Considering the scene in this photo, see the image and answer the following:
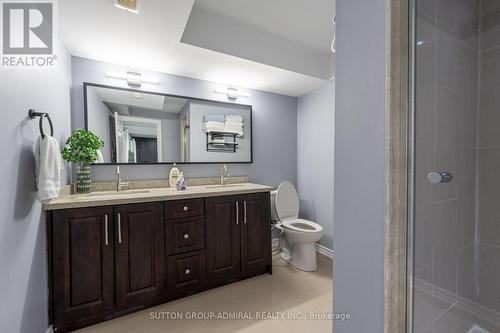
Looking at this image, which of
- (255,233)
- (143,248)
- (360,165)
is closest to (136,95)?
(143,248)

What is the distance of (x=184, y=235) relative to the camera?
1.80m

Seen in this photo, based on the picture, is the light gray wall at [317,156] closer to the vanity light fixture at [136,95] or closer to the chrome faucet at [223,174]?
the chrome faucet at [223,174]

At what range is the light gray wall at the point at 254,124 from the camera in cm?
197

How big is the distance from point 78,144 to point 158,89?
96 cm

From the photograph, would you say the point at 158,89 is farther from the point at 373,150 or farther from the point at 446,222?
the point at 446,222

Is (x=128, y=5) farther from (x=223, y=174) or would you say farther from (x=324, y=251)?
(x=324, y=251)

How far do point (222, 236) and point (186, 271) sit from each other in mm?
425

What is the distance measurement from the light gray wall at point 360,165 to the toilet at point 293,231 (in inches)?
52.2

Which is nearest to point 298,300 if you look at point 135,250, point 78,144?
point 135,250

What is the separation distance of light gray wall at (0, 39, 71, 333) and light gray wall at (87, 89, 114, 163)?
51 cm

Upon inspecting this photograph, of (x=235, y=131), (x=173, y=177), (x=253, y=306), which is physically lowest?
(x=253, y=306)

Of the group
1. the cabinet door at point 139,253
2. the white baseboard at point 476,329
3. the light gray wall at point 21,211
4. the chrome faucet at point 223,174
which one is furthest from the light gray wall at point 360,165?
the chrome faucet at point 223,174

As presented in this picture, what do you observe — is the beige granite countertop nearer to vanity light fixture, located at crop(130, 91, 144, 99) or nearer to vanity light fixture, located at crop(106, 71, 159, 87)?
vanity light fixture, located at crop(130, 91, 144, 99)

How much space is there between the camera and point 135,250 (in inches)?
Answer: 63.9
